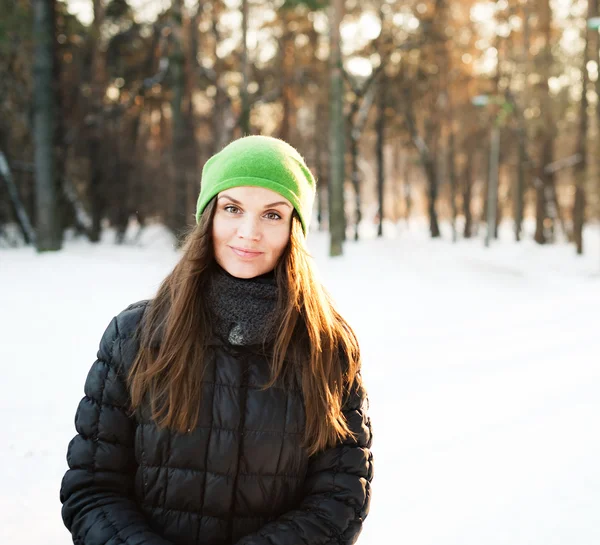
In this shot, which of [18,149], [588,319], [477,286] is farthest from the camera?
[18,149]

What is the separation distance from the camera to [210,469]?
183 cm

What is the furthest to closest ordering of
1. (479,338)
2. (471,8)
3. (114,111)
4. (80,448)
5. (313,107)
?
(313,107) < (471,8) < (114,111) < (479,338) < (80,448)

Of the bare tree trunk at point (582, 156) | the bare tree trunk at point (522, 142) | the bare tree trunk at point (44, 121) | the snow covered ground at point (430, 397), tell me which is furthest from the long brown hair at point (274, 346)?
the bare tree trunk at point (522, 142)

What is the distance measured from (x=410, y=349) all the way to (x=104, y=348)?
6515 millimetres

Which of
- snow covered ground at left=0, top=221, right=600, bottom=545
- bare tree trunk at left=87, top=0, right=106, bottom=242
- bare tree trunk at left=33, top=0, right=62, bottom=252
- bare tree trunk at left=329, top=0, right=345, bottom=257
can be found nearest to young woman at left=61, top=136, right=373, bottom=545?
snow covered ground at left=0, top=221, right=600, bottom=545

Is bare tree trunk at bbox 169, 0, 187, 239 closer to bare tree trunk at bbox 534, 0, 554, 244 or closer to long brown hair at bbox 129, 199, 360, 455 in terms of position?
bare tree trunk at bbox 534, 0, 554, 244

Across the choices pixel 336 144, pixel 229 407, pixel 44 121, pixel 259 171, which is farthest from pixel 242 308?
pixel 336 144

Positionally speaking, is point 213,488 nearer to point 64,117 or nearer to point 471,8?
point 64,117

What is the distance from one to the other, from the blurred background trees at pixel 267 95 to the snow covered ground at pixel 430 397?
3.58 metres

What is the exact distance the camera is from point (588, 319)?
1007cm

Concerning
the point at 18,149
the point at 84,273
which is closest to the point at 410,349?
the point at 84,273

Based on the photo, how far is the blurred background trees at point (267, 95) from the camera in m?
14.8

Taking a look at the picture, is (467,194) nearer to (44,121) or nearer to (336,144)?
(336,144)

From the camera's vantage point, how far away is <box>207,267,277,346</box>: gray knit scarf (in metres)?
1.86
